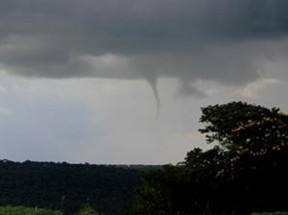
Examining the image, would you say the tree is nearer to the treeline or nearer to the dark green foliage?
the dark green foliage

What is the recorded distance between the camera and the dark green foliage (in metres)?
45.6

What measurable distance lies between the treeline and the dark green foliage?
4074cm

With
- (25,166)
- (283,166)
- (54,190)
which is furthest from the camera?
(25,166)

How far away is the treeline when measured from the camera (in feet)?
313

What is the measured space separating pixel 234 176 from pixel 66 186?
221 ft

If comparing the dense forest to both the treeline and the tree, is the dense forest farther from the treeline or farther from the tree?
the treeline

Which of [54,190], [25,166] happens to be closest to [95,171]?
[25,166]

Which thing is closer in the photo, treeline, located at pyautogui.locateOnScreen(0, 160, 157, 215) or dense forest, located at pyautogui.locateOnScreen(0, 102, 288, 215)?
dense forest, located at pyautogui.locateOnScreen(0, 102, 288, 215)

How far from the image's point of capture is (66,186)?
110 metres

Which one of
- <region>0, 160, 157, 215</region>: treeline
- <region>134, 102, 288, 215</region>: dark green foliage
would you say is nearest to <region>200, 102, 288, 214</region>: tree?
<region>134, 102, 288, 215</region>: dark green foliage

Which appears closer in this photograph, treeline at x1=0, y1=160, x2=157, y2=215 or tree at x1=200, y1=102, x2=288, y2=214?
tree at x1=200, y1=102, x2=288, y2=214

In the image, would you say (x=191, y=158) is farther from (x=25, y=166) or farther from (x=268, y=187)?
(x=25, y=166)

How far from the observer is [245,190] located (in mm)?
45906

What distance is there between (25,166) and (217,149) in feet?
267
